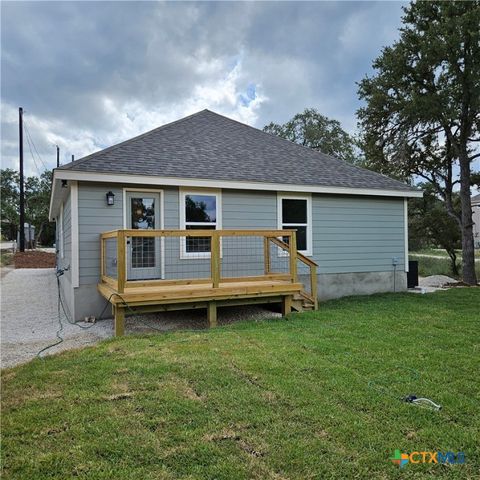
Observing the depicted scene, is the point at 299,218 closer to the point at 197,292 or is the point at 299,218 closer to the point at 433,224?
the point at 197,292

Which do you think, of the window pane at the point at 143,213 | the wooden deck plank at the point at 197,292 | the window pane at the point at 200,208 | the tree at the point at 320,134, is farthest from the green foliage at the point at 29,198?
the wooden deck plank at the point at 197,292

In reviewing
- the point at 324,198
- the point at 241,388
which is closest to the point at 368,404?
the point at 241,388

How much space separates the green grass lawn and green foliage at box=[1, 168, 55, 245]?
103ft

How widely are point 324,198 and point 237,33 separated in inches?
215

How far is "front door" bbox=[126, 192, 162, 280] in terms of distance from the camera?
7.16m

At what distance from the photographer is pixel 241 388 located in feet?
10.8

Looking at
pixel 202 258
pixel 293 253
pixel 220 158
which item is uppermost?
pixel 220 158

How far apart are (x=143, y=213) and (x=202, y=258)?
1491 millimetres

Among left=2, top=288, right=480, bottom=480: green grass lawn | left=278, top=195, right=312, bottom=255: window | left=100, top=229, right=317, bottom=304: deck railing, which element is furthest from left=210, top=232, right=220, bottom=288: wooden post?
left=278, top=195, right=312, bottom=255: window

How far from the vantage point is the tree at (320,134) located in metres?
27.0

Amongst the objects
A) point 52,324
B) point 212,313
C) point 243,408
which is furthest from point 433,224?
point 243,408

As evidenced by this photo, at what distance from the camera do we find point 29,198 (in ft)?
105

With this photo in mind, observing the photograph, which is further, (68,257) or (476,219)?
(476,219)

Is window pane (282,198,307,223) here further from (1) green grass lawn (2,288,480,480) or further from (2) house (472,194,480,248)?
(2) house (472,194,480,248)
